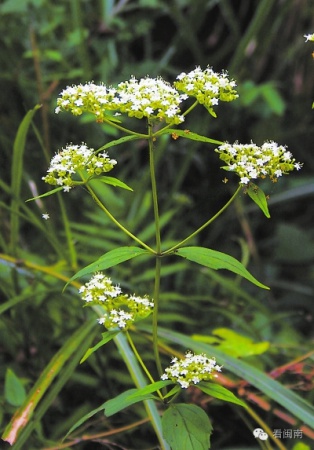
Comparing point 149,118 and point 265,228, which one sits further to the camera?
point 265,228

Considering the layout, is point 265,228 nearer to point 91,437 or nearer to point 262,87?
point 262,87

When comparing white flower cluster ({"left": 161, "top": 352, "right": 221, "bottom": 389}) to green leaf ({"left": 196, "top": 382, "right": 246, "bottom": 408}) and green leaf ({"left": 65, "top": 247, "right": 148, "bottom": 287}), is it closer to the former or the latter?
green leaf ({"left": 196, "top": 382, "right": 246, "bottom": 408})

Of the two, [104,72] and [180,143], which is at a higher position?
[180,143]

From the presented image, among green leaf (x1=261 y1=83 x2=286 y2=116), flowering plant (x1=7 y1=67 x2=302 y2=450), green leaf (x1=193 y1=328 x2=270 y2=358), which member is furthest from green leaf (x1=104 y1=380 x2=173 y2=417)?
green leaf (x1=261 y1=83 x2=286 y2=116)

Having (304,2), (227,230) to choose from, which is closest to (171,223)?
(227,230)

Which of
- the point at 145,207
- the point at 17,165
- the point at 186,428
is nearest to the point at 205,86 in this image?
the point at 186,428

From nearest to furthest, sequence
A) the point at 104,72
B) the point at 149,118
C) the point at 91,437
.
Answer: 1. the point at 149,118
2. the point at 91,437
3. the point at 104,72

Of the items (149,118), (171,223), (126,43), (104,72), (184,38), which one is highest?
(126,43)

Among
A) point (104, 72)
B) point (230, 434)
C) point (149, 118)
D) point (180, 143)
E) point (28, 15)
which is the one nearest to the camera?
point (149, 118)
